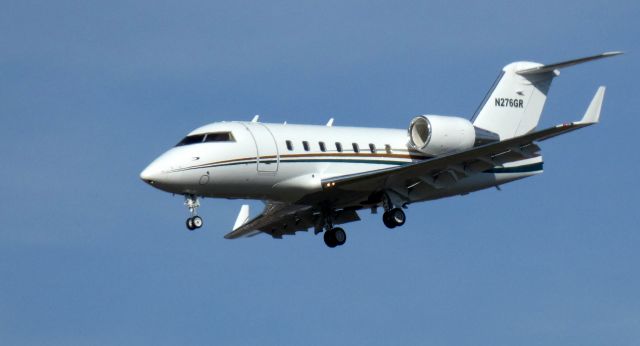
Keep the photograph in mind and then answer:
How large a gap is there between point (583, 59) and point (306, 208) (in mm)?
8354

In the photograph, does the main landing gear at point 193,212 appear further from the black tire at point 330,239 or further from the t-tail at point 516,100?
the t-tail at point 516,100

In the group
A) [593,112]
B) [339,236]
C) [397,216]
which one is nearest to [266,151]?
[339,236]

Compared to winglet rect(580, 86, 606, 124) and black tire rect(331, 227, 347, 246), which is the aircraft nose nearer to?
black tire rect(331, 227, 347, 246)

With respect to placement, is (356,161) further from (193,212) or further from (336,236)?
(193,212)

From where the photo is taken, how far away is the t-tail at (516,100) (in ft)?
126

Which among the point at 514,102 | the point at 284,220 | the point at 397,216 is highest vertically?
the point at 514,102

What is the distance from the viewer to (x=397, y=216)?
117 feet

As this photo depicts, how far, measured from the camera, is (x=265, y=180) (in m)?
34.0

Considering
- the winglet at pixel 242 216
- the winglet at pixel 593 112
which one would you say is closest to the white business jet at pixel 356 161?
the winglet at pixel 593 112

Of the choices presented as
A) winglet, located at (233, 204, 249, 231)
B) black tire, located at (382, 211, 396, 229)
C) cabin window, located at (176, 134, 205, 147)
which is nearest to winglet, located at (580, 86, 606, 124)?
black tire, located at (382, 211, 396, 229)

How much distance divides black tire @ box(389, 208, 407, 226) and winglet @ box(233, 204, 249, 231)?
254 inches

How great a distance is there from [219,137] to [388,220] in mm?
5037

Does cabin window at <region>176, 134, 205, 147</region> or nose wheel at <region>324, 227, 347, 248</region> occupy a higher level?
cabin window at <region>176, 134, 205, 147</region>

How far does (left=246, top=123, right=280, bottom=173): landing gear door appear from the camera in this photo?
111 ft
